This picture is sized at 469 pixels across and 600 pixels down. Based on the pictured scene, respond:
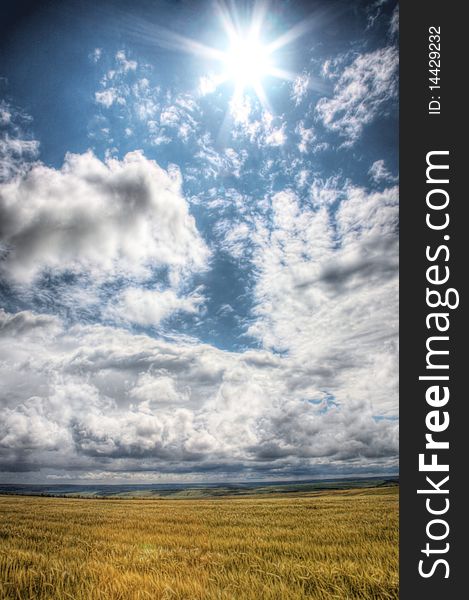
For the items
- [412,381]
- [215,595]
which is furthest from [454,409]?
[215,595]

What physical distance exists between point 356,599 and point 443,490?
70.6 inches

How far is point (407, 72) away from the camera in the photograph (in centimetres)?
546

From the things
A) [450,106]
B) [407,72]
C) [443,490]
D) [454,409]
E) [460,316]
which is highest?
[407,72]

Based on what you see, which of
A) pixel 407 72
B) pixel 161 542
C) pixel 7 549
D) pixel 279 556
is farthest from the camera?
pixel 161 542

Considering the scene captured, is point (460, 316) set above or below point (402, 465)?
above

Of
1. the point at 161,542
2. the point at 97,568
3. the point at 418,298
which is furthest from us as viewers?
the point at 161,542

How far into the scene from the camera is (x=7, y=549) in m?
8.79

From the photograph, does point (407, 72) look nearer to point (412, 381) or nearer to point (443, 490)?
point (412, 381)

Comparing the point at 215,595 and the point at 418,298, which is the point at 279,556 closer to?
the point at 215,595

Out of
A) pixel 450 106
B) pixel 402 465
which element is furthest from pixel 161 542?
pixel 450 106

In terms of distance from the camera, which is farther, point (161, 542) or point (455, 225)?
point (161, 542)

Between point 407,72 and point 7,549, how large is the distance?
12866mm

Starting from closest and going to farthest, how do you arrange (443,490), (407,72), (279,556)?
(443,490) < (407,72) < (279,556)

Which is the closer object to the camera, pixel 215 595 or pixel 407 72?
pixel 215 595
